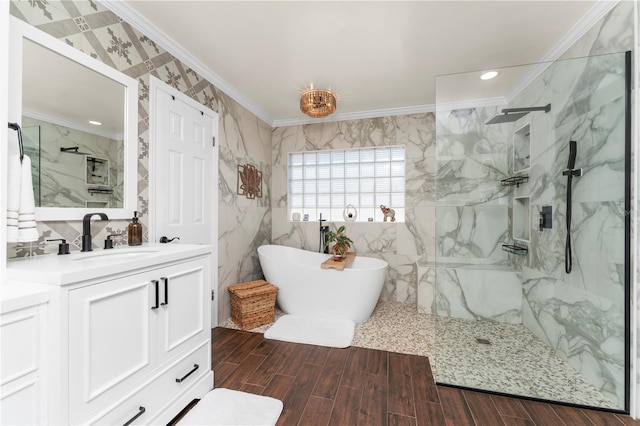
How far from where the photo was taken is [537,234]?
2330 mm

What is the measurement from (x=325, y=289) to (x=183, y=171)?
1.80m

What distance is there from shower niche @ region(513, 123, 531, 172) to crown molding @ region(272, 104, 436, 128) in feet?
4.18

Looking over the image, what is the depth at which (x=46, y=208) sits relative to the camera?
4.78ft

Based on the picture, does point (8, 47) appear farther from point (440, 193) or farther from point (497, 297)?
point (497, 297)

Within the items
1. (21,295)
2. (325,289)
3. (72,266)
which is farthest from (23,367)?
(325,289)

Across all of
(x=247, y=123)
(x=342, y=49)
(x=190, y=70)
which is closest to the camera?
(x=342, y=49)

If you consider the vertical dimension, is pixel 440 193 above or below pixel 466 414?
above

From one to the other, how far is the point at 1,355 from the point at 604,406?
9.68ft

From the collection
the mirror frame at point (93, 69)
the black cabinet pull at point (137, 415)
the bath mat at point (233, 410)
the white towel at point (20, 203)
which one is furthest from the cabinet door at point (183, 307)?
the mirror frame at point (93, 69)

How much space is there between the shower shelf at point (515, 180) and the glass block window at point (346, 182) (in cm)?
142

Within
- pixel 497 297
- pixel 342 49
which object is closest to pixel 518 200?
pixel 497 297

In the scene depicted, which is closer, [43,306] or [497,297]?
[43,306]

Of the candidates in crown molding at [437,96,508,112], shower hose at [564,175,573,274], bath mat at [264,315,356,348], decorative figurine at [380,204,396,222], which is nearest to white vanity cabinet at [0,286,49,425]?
bath mat at [264,315,356,348]

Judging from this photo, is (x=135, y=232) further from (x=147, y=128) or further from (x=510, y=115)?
(x=510, y=115)
